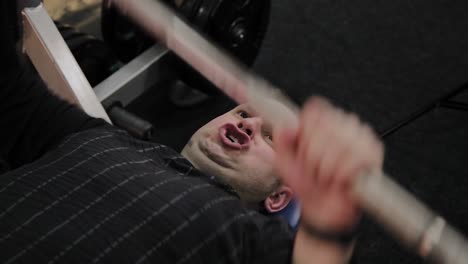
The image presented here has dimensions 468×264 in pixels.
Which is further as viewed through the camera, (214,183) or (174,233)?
(214,183)

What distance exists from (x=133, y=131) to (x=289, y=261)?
604mm

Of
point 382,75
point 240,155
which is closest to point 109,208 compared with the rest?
point 240,155

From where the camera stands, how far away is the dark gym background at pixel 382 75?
1.66m

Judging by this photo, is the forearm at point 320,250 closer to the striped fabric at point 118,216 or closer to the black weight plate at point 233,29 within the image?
the striped fabric at point 118,216

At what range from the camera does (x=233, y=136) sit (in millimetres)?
1092

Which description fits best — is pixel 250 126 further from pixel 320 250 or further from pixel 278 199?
pixel 320 250

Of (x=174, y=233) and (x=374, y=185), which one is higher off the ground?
(x=374, y=185)

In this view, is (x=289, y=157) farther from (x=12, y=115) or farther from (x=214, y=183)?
(x=12, y=115)

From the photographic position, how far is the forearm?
654 mm

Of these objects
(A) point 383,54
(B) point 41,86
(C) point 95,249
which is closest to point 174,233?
(C) point 95,249

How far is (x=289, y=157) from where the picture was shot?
630mm

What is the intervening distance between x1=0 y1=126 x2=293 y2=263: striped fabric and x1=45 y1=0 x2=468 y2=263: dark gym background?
728 millimetres

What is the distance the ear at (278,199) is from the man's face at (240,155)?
0.03 m

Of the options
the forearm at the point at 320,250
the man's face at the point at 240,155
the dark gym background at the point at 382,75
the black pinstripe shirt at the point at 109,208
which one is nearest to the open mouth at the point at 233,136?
the man's face at the point at 240,155
